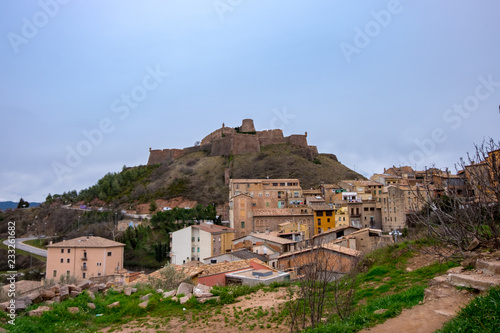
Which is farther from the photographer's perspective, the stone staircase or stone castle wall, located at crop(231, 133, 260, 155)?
stone castle wall, located at crop(231, 133, 260, 155)

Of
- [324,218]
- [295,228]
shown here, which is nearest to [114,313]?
[295,228]

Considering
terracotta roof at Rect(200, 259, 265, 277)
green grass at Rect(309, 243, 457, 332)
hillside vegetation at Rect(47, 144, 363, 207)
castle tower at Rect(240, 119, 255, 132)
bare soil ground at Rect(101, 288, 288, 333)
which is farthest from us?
castle tower at Rect(240, 119, 255, 132)

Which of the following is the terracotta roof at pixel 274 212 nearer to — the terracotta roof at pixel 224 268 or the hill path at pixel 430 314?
the terracotta roof at pixel 224 268

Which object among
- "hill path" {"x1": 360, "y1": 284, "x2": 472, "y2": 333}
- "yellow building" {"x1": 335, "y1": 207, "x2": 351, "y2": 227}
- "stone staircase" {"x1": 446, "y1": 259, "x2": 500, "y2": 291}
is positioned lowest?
"hill path" {"x1": 360, "y1": 284, "x2": 472, "y2": 333}

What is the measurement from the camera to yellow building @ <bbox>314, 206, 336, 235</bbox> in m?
36.9

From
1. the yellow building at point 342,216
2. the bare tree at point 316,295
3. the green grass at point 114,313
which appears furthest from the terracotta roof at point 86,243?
the yellow building at point 342,216

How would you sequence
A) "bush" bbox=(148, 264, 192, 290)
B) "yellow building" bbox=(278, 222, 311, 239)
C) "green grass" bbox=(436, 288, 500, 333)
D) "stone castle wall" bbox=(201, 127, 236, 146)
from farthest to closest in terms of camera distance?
"stone castle wall" bbox=(201, 127, 236, 146), "yellow building" bbox=(278, 222, 311, 239), "bush" bbox=(148, 264, 192, 290), "green grass" bbox=(436, 288, 500, 333)

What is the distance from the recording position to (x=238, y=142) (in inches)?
3034

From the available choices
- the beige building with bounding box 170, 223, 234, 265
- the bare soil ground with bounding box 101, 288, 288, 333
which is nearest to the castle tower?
the beige building with bounding box 170, 223, 234, 265

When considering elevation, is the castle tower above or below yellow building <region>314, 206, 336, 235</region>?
above

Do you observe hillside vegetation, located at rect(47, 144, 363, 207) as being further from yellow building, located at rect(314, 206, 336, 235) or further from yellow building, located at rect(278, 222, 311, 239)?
yellow building, located at rect(278, 222, 311, 239)

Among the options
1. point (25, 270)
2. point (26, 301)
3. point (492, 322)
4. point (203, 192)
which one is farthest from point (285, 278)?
point (203, 192)

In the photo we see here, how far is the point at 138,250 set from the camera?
130ft

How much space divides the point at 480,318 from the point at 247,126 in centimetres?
8269
